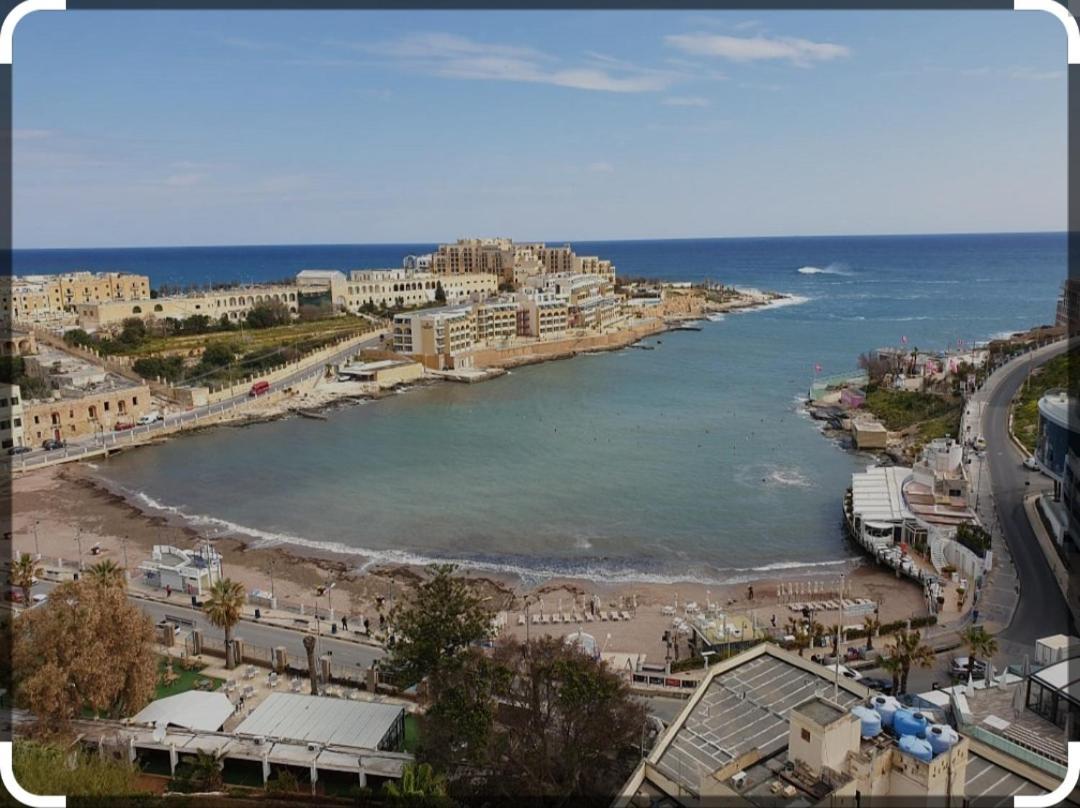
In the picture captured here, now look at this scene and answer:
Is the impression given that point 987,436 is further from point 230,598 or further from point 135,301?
point 135,301

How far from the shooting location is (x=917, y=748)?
5969 millimetres

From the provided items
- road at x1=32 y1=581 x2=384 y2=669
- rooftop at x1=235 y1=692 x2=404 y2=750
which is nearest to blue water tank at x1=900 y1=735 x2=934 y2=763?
rooftop at x1=235 y1=692 x2=404 y2=750

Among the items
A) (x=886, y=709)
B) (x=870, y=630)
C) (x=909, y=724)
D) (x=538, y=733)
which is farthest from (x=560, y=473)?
(x=909, y=724)

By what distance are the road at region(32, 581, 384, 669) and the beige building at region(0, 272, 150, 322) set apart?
37.7m

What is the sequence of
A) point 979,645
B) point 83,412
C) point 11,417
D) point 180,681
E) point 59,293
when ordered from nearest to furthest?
point 979,645 → point 180,681 → point 11,417 → point 83,412 → point 59,293

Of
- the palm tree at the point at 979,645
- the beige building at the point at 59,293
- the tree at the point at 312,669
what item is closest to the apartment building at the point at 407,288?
the beige building at the point at 59,293

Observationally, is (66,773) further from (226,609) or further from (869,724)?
(869,724)

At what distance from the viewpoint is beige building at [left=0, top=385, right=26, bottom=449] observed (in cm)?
2447

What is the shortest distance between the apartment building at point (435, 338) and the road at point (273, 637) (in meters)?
29.2

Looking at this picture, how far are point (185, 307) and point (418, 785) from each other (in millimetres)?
48571

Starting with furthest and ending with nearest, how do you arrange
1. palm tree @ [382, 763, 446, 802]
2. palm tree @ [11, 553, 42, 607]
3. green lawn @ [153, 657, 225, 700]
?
palm tree @ [11, 553, 42, 607] → green lawn @ [153, 657, 225, 700] → palm tree @ [382, 763, 446, 802]

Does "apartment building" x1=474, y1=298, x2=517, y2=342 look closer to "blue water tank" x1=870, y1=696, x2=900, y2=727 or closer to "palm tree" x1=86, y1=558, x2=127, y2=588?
"palm tree" x1=86, y1=558, x2=127, y2=588

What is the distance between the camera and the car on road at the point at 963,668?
474 inches

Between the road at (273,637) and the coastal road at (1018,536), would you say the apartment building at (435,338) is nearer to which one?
the coastal road at (1018,536)
